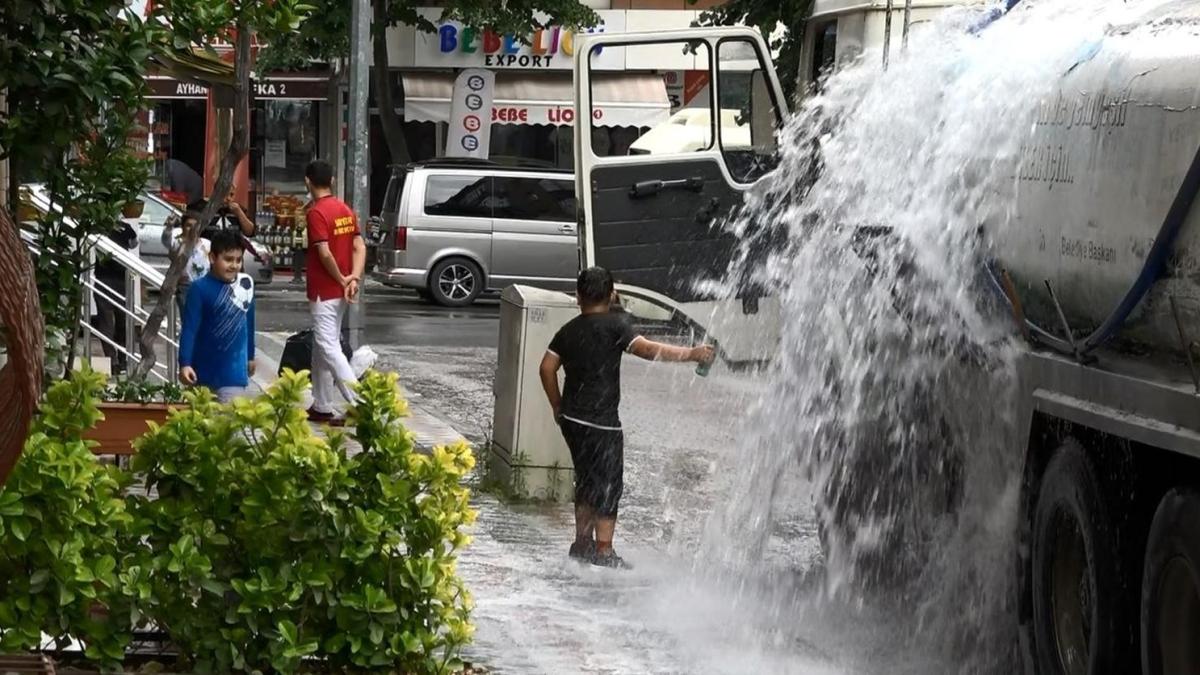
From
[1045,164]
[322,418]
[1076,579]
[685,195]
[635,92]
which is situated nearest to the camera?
[1076,579]

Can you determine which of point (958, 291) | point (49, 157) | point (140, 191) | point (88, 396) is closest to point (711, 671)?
point (958, 291)

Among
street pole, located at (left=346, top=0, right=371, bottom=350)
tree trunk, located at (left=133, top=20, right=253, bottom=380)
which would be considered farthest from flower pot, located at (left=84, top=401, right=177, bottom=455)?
street pole, located at (left=346, top=0, right=371, bottom=350)

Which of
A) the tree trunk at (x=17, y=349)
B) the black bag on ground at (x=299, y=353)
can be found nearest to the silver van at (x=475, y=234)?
the black bag on ground at (x=299, y=353)

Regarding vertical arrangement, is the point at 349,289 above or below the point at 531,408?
above

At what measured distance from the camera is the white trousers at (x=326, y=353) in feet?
45.0

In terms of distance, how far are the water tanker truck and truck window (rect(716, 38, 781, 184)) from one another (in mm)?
4416

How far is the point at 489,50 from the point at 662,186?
28304 mm

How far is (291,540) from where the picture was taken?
6.59 metres

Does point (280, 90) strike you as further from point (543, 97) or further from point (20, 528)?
point (20, 528)

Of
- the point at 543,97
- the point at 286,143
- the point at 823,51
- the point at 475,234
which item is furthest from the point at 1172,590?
the point at 286,143

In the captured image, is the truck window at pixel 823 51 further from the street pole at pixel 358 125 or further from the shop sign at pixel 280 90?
the shop sign at pixel 280 90

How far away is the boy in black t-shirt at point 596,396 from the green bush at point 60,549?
3.47 m

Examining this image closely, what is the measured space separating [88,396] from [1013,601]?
3.57 m

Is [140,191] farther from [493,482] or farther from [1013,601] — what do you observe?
[1013,601]
